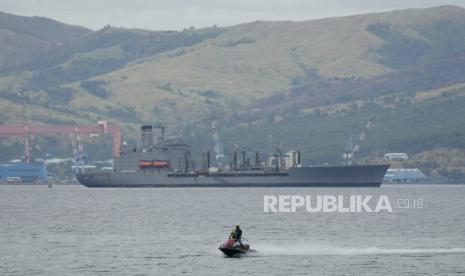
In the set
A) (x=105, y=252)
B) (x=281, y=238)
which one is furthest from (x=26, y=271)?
(x=281, y=238)

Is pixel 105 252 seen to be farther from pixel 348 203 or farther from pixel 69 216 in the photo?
pixel 348 203

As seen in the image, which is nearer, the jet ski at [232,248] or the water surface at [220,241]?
the water surface at [220,241]

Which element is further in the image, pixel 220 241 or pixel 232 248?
pixel 220 241

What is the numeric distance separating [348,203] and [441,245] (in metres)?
82.5

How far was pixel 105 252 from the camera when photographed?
98562 mm

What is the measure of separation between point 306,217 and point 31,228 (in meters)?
34.3

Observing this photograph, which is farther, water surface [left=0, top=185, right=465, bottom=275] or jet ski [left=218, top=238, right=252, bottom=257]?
jet ski [left=218, top=238, right=252, bottom=257]

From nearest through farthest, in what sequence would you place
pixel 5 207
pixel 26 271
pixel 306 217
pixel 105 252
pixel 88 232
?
1. pixel 26 271
2. pixel 105 252
3. pixel 88 232
4. pixel 306 217
5. pixel 5 207

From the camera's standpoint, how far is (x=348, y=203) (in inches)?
7318

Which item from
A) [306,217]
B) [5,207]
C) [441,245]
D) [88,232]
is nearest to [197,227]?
[88,232]

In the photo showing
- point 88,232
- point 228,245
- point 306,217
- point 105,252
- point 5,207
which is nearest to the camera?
point 228,245

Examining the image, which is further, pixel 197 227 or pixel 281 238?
pixel 197 227

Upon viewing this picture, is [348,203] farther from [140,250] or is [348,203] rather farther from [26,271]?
[26,271]

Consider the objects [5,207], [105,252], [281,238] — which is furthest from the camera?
[5,207]
